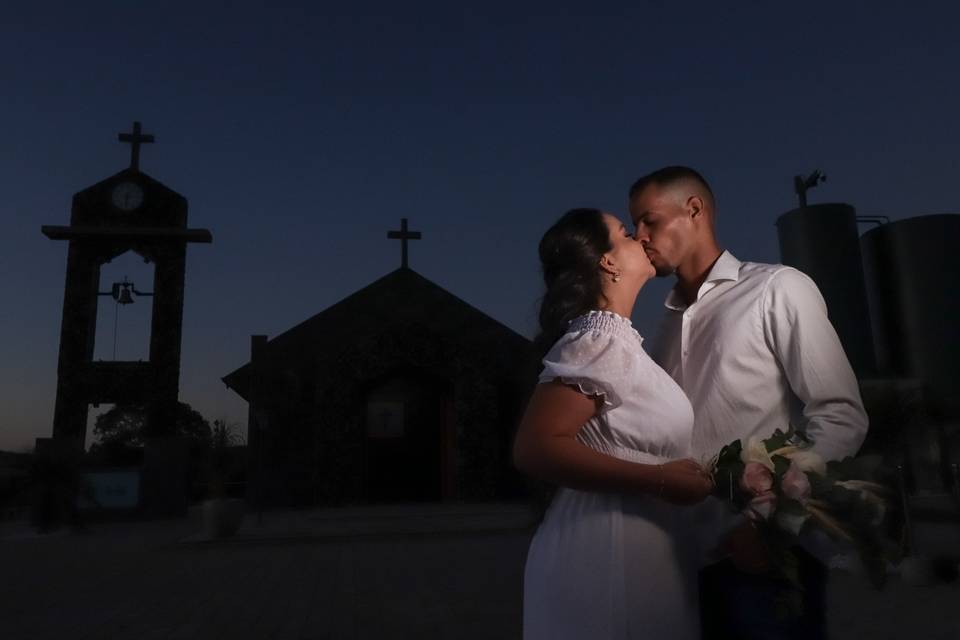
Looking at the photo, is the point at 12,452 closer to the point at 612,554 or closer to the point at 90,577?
the point at 90,577

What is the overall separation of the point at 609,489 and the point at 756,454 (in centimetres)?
38

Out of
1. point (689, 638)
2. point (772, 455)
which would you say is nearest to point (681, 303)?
point (772, 455)

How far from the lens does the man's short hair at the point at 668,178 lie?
2.63 metres

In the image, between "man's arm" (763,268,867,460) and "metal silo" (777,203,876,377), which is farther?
"metal silo" (777,203,876,377)

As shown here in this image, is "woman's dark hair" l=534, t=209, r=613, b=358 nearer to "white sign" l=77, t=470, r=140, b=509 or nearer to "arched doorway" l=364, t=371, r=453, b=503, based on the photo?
"white sign" l=77, t=470, r=140, b=509

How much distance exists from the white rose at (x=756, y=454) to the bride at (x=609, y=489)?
0.39 feet

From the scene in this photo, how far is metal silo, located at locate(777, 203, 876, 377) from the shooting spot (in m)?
18.6

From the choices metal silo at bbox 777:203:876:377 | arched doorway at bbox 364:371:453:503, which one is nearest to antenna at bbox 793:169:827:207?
metal silo at bbox 777:203:876:377

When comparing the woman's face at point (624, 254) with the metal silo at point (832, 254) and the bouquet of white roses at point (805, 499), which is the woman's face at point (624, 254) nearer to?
the bouquet of white roses at point (805, 499)

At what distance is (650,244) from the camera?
8.55 feet

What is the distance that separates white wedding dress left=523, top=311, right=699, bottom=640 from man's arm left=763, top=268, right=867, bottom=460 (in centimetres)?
33

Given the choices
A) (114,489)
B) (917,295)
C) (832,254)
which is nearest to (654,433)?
(832,254)

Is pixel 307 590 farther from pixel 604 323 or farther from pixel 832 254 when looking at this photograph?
pixel 832 254

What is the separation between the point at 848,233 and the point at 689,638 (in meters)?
19.2
